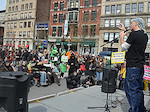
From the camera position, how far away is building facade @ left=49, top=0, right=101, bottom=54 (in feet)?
109

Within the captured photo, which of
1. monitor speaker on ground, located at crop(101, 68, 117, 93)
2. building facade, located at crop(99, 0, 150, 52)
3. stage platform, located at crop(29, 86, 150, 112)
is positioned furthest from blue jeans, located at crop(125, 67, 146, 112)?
building facade, located at crop(99, 0, 150, 52)

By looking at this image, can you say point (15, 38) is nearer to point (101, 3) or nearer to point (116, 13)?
point (101, 3)

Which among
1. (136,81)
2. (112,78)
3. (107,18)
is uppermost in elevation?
(107,18)

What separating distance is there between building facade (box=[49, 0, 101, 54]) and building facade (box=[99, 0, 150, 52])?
196 centimetres

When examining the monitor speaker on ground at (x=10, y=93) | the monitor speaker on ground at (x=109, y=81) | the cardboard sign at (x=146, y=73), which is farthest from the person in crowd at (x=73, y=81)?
the monitor speaker on ground at (x=10, y=93)

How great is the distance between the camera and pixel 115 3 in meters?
30.2

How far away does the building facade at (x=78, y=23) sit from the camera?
109ft

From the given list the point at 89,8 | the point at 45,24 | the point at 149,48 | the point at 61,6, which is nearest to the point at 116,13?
the point at 89,8

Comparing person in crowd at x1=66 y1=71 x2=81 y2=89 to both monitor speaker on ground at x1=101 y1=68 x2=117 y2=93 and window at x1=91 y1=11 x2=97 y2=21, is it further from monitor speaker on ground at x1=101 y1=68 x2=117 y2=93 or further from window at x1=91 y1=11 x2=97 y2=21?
window at x1=91 y1=11 x2=97 y2=21

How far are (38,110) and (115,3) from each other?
3006 centimetres

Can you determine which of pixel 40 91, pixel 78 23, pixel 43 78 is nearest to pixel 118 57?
pixel 40 91

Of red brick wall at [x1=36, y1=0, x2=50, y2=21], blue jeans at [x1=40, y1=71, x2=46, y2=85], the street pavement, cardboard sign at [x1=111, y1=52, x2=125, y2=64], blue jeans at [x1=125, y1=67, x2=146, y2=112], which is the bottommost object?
the street pavement

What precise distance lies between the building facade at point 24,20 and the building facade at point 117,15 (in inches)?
728

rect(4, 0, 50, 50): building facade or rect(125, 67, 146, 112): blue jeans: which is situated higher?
rect(4, 0, 50, 50): building facade
